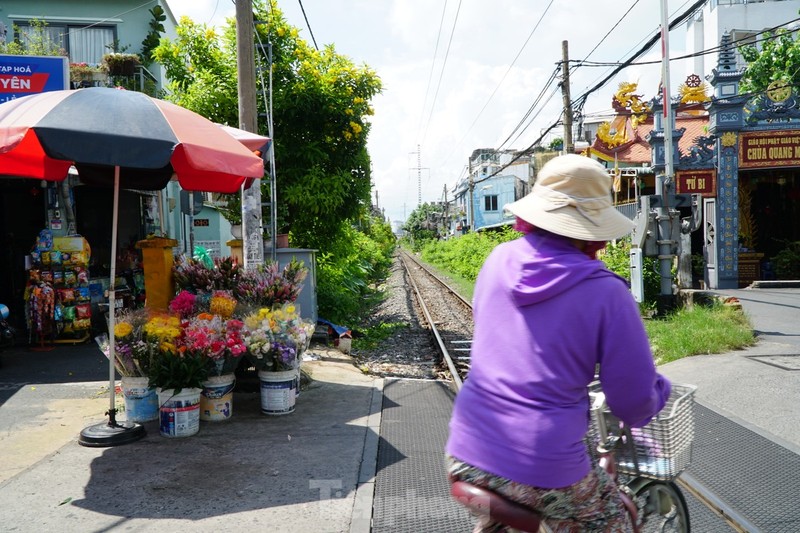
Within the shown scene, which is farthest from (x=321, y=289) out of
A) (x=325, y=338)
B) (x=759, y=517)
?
(x=759, y=517)

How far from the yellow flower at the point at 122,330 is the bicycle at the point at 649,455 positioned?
392 centimetres

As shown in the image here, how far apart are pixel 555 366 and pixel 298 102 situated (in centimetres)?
972

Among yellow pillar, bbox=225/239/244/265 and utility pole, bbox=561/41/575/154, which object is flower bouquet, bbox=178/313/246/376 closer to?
yellow pillar, bbox=225/239/244/265

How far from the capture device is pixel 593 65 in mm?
16781

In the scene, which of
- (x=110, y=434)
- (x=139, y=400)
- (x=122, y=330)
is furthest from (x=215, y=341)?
(x=110, y=434)

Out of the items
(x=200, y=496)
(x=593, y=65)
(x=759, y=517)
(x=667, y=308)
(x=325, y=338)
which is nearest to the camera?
(x=759, y=517)

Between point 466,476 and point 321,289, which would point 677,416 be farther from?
point 321,289

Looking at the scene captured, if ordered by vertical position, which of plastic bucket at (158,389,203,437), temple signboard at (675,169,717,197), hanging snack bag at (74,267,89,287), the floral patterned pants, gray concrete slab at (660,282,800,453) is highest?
temple signboard at (675,169,717,197)

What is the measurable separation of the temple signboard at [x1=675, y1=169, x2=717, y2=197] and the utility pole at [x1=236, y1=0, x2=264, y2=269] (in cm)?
1564

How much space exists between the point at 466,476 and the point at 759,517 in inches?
110

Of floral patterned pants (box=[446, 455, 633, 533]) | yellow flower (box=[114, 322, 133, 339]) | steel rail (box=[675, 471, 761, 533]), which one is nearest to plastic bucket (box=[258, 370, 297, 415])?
yellow flower (box=[114, 322, 133, 339])

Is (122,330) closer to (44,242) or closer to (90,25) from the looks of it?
(44,242)

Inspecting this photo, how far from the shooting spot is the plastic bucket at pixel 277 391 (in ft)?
19.7

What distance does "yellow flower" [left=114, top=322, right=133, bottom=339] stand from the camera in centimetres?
536
